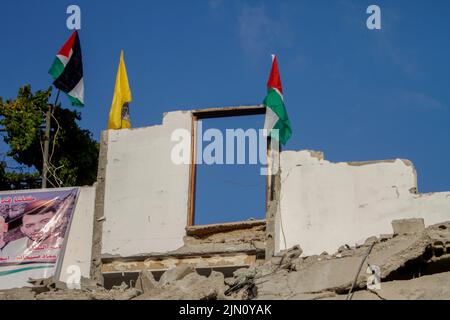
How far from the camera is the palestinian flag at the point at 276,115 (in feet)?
69.5

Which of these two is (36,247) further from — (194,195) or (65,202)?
(194,195)

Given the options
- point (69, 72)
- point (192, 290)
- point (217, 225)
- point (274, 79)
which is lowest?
point (192, 290)

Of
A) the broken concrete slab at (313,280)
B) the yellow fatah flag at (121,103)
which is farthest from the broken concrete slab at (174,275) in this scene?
the yellow fatah flag at (121,103)

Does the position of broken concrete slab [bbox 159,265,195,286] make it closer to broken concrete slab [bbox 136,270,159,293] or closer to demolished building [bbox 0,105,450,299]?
demolished building [bbox 0,105,450,299]

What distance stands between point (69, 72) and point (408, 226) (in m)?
10.1

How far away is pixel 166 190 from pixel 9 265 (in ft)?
11.4

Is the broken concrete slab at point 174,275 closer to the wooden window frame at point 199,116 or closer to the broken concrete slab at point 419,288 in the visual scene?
the wooden window frame at point 199,116

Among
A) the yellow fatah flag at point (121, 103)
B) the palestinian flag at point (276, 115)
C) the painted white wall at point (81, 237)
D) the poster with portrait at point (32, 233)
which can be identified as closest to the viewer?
the palestinian flag at point (276, 115)

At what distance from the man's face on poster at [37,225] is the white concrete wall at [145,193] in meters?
1.13

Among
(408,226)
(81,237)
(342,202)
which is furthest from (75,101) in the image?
(408,226)

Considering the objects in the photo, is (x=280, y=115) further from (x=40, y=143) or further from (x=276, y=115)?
(x=40, y=143)

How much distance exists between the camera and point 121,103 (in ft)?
78.0
